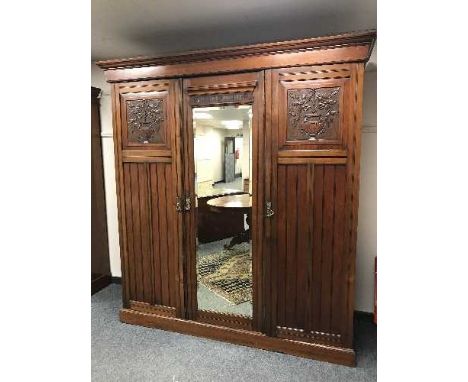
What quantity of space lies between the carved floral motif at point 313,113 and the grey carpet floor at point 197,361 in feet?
4.77

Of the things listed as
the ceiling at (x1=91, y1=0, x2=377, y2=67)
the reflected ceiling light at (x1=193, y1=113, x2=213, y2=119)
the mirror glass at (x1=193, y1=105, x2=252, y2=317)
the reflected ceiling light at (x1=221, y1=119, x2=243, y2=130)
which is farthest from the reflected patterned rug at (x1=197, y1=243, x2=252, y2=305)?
the ceiling at (x1=91, y1=0, x2=377, y2=67)

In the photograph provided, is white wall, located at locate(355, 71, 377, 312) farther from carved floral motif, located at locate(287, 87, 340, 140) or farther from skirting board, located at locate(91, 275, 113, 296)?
skirting board, located at locate(91, 275, 113, 296)

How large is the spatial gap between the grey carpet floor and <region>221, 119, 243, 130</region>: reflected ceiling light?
154cm

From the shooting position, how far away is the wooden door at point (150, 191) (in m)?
2.19

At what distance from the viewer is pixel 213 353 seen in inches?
83.4

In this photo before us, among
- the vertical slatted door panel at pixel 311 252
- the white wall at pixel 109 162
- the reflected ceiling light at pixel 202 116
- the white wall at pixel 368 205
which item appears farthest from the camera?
the white wall at pixel 109 162

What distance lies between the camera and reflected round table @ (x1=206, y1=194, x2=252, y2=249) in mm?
2146

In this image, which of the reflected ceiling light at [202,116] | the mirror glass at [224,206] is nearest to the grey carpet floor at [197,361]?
the mirror glass at [224,206]

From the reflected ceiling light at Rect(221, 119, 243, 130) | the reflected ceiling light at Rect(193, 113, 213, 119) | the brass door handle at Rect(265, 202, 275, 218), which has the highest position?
the reflected ceiling light at Rect(193, 113, 213, 119)

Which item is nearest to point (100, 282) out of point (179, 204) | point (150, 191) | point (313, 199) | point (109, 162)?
point (109, 162)

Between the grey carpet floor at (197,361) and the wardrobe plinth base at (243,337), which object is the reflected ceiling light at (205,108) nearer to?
the wardrobe plinth base at (243,337)
